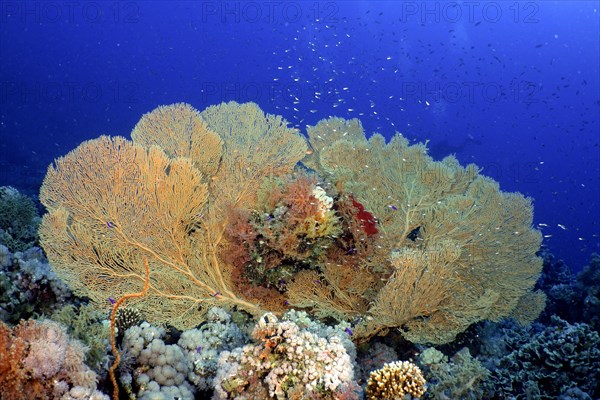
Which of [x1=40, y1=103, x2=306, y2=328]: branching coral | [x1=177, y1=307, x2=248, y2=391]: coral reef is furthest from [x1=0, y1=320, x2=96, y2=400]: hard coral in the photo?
[x1=40, y1=103, x2=306, y2=328]: branching coral

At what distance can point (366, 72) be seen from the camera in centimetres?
7131

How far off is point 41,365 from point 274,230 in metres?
2.67

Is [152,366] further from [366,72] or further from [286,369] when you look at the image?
[366,72]

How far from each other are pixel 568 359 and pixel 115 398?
214 inches

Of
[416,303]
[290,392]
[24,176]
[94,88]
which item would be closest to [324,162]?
[416,303]

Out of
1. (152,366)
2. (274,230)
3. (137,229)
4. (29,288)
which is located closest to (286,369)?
(152,366)

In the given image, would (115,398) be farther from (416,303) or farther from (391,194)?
(391,194)

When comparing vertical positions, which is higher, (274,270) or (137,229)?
(137,229)

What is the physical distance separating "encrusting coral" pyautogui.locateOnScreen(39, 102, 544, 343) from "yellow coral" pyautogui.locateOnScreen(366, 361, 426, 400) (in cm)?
94

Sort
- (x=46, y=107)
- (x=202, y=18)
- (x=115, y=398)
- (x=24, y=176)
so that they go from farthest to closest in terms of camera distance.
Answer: (x=202, y=18) → (x=46, y=107) → (x=24, y=176) → (x=115, y=398)

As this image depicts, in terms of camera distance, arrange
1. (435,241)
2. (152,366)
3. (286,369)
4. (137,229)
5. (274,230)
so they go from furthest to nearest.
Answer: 1. (435,241)
2. (137,229)
3. (274,230)
4. (152,366)
5. (286,369)

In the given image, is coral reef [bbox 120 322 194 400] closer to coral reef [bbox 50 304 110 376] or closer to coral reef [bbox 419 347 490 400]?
coral reef [bbox 50 304 110 376]

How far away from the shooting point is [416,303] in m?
4.59

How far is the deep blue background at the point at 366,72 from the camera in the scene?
75.8m
